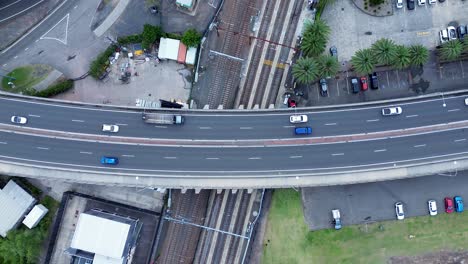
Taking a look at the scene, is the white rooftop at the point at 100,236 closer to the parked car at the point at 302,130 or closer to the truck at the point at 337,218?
the parked car at the point at 302,130

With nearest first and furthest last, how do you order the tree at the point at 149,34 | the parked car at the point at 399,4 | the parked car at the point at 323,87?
the tree at the point at 149,34 < the parked car at the point at 323,87 < the parked car at the point at 399,4

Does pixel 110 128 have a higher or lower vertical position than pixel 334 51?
lower

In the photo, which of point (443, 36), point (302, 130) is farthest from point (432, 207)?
point (443, 36)

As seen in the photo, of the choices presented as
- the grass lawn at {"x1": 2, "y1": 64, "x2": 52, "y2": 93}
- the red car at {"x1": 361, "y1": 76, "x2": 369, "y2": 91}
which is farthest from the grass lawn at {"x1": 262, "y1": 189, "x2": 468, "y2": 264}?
the grass lawn at {"x1": 2, "y1": 64, "x2": 52, "y2": 93}

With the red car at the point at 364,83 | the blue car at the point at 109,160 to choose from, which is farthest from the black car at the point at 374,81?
the blue car at the point at 109,160

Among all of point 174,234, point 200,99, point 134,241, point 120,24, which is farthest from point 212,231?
point 120,24

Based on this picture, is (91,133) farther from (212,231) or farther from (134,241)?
(212,231)

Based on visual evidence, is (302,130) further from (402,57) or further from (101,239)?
(101,239)

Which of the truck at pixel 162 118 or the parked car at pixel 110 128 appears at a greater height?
the truck at pixel 162 118
